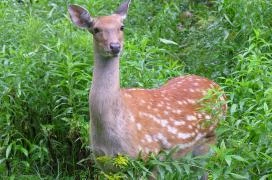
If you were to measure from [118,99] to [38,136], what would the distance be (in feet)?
3.59

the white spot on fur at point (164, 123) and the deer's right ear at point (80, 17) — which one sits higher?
the deer's right ear at point (80, 17)

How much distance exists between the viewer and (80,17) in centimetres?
658

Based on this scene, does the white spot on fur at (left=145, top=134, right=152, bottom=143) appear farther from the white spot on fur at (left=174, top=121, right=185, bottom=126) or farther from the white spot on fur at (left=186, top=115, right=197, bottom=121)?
the white spot on fur at (left=186, top=115, right=197, bottom=121)

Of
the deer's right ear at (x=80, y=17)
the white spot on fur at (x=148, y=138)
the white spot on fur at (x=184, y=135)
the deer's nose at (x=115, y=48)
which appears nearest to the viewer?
the deer's nose at (x=115, y=48)

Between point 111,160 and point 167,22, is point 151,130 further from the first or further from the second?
point 167,22

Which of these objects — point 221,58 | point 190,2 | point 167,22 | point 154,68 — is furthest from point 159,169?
point 190,2

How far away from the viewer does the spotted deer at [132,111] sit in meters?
6.23

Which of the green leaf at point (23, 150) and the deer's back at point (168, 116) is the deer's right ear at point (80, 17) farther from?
the green leaf at point (23, 150)

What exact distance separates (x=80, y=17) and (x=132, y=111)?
840mm

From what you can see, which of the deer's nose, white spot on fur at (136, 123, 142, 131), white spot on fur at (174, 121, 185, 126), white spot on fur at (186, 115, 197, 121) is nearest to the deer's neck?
the deer's nose

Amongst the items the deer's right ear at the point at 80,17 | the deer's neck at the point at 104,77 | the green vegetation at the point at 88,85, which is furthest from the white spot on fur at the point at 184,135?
the deer's right ear at the point at 80,17

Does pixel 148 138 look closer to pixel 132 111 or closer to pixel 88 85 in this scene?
pixel 132 111

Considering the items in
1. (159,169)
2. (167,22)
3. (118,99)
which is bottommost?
(159,169)

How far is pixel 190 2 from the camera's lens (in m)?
10.2
